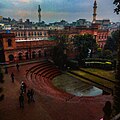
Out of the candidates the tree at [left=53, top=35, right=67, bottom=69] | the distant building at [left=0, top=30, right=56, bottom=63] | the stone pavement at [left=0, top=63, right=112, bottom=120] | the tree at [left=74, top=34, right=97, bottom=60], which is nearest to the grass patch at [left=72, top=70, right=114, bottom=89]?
the tree at [left=53, top=35, right=67, bottom=69]

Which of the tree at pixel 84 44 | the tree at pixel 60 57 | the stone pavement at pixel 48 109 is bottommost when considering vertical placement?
the stone pavement at pixel 48 109

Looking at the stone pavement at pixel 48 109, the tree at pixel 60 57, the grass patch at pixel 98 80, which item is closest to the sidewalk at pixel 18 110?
the stone pavement at pixel 48 109

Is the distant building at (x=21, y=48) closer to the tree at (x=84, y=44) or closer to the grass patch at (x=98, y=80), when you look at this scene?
the tree at (x=84, y=44)

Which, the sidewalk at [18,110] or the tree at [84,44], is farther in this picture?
the tree at [84,44]

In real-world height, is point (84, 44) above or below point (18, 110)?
above

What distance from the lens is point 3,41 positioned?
2939 centimetres

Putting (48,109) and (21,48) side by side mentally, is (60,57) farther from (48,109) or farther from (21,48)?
(48,109)

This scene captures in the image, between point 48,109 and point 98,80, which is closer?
point 48,109

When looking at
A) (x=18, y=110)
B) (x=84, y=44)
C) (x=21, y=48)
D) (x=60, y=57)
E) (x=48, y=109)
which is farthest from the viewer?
(x=84, y=44)

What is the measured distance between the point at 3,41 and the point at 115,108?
2573 cm

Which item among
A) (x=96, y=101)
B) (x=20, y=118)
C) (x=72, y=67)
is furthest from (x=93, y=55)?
(x=20, y=118)

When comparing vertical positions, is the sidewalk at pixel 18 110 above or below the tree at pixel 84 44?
below

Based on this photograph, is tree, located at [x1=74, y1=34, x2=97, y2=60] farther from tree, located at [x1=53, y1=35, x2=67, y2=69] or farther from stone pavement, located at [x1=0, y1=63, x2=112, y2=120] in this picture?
stone pavement, located at [x1=0, y1=63, x2=112, y2=120]

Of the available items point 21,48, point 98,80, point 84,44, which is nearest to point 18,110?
point 98,80
